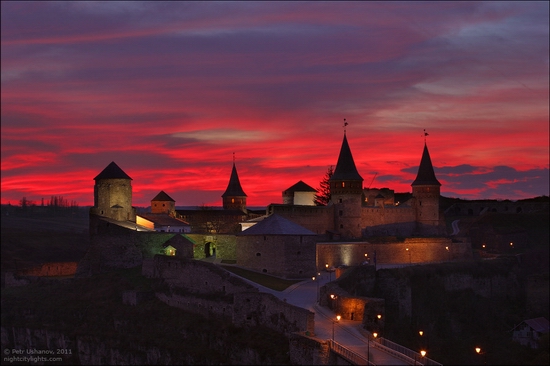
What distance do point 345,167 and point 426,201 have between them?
1056 cm

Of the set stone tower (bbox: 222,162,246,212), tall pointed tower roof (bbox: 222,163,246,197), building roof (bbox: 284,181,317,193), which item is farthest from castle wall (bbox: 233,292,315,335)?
building roof (bbox: 284,181,317,193)

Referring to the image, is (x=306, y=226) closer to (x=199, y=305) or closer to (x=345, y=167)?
(x=345, y=167)

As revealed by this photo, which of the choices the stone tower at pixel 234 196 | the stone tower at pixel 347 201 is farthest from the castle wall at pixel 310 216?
the stone tower at pixel 234 196

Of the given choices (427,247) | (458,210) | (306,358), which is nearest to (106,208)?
(427,247)

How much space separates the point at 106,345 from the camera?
61812 mm

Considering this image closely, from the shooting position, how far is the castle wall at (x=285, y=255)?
6481 centimetres

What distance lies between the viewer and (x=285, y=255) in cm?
6475

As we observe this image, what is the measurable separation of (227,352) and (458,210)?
7691 cm

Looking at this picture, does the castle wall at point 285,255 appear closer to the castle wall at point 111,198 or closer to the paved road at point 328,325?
the paved road at point 328,325

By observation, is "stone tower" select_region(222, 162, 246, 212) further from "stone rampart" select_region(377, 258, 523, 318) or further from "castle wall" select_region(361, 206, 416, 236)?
"stone rampart" select_region(377, 258, 523, 318)

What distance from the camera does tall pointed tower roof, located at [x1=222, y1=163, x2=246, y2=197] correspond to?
98812mm

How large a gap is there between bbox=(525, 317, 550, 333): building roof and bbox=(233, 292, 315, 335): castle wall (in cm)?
2799

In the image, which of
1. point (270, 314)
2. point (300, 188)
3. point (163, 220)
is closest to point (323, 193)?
point (300, 188)

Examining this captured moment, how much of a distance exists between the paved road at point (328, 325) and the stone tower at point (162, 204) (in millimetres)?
30883
